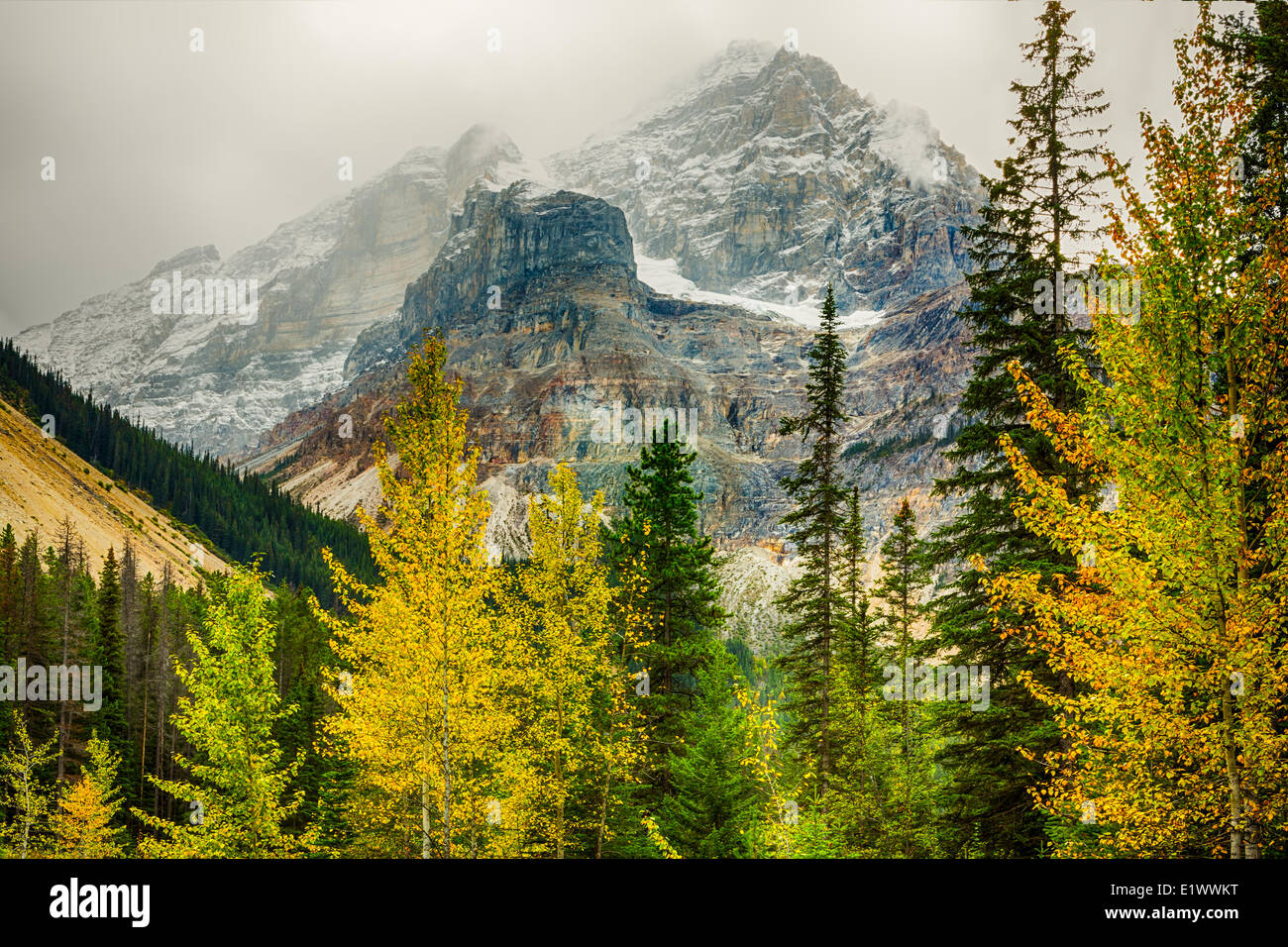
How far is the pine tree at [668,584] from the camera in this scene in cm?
2341

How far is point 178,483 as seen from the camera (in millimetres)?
154000

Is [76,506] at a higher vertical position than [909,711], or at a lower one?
higher

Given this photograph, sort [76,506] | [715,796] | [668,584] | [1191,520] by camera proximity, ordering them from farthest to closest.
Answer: [76,506] < [668,584] < [715,796] < [1191,520]

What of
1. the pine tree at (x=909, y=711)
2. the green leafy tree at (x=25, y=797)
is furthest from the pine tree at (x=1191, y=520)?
the green leafy tree at (x=25, y=797)

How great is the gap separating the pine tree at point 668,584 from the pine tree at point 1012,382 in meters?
8.36

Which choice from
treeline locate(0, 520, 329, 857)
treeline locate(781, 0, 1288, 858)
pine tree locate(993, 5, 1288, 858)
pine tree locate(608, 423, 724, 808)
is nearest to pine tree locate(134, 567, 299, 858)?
treeline locate(0, 520, 329, 857)

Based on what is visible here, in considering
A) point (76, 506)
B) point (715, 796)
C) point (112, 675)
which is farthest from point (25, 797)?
point (76, 506)

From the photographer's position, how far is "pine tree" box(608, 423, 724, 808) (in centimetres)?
2341

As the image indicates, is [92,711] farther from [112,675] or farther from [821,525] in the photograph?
[821,525]

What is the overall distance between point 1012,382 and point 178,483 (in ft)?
559

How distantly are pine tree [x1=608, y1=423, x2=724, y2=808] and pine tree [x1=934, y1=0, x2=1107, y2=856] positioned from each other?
8358mm
